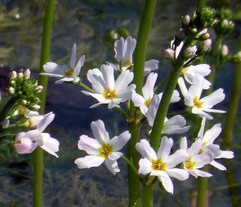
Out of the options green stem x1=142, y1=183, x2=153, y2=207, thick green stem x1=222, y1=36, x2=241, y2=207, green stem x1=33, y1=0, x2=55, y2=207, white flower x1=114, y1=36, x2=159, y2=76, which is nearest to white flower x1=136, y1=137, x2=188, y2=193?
green stem x1=142, y1=183, x2=153, y2=207

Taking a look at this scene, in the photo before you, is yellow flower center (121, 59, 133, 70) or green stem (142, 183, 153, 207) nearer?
green stem (142, 183, 153, 207)

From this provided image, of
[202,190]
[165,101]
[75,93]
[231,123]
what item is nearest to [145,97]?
[165,101]

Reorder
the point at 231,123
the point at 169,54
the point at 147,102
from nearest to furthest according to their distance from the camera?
the point at 169,54 → the point at 147,102 → the point at 231,123

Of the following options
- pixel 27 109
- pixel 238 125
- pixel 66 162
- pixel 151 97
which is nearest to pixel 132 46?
pixel 151 97

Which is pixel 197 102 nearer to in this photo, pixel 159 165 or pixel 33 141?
pixel 159 165

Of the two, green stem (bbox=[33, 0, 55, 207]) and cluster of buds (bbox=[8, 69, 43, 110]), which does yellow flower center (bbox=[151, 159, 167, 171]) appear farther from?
green stem (bbox=[33, 0, 55, 207])

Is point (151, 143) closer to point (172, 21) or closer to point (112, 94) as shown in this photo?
point (112, 94)
